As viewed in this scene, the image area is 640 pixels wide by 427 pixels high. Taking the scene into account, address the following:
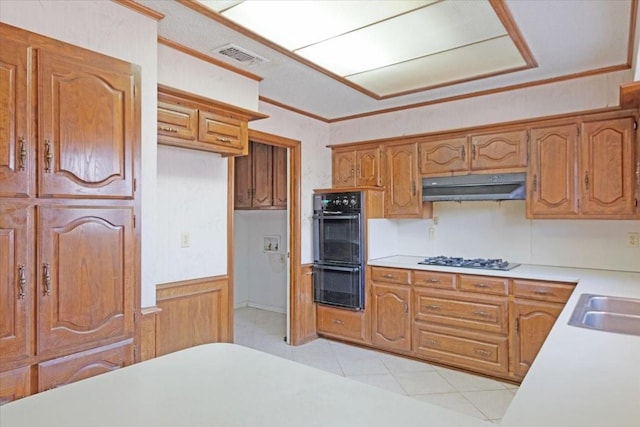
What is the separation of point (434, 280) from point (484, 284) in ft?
1.41

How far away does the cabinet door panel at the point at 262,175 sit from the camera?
4938mm

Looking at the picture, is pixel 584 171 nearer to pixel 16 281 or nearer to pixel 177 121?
pixel 177 121

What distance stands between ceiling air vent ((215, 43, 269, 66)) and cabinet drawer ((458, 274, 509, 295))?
2.38m

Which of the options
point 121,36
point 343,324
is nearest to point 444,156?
point 343,324

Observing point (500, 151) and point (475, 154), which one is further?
point (475, 154)

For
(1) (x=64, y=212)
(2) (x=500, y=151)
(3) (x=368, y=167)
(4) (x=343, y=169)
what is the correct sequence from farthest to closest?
(4) (x=343, y=169) → (3) (x=368, y=167) → (2) (x=500, y=151) → (1) (x=64, y=212)

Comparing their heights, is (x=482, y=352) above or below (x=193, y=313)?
below

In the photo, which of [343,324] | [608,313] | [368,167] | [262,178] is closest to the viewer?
[608,313]

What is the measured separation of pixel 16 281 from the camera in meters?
1.59

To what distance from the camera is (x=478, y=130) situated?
3.59 m

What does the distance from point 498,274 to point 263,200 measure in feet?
9.51

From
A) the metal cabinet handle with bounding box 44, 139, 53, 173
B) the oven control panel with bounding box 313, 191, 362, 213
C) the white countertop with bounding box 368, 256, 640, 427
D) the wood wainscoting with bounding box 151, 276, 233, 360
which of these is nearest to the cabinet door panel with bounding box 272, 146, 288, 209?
the oven control panel with bounding box 313, 191, 362, 213

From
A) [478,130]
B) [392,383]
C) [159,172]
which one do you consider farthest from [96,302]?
[478,130]

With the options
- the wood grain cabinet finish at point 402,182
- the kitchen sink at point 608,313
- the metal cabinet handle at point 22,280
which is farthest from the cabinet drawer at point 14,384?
the wood grain cabinet finish at point 402,182
